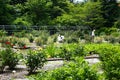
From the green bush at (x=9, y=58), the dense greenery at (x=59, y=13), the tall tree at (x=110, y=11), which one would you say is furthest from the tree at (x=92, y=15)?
the green bush at (x=9, y=58)

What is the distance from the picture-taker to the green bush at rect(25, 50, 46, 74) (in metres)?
10.5

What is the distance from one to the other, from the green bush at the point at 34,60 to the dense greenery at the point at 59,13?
92.8 feet

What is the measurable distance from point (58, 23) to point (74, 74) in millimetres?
37415

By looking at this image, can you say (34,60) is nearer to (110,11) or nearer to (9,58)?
(9,58)

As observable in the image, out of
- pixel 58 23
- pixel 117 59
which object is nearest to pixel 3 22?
pixel 58 23

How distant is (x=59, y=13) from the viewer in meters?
46.0

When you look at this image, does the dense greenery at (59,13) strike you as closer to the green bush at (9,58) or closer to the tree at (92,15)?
the tree at (92,15)

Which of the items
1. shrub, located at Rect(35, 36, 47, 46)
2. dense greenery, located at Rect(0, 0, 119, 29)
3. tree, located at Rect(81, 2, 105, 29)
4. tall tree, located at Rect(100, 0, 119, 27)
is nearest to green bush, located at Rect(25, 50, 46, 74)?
shrub, located at Rect(35, 36, 47, 46)

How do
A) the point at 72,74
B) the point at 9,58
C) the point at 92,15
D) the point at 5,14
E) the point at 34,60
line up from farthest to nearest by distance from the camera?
the point at 92,15, the point at 5,14, the point at 9,58, the point at 34,60, the point at 72,74

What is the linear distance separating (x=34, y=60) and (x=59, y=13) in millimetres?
35729

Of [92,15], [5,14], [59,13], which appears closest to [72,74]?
[5,14]

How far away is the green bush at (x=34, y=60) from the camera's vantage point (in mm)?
10477

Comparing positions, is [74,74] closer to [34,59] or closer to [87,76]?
[87,76]

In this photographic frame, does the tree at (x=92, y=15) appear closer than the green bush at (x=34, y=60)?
No
